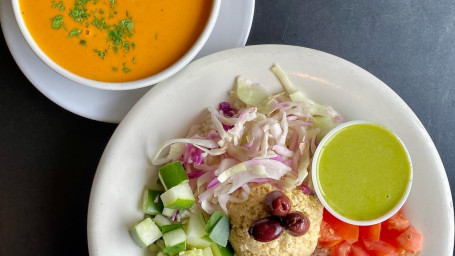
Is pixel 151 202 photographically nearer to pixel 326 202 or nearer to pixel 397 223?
pixel 326 202

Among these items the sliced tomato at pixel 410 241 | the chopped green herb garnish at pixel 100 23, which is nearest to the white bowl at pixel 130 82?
the chopped green herb garnish at pixel 100 23

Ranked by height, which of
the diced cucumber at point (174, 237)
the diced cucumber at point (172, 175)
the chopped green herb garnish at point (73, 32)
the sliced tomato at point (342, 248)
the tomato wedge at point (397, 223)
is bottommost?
the sliced tomato at point (342, 248)

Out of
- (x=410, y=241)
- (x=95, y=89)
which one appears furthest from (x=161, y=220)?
(x=410, y=241)

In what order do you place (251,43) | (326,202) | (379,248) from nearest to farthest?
(326,202) → (379,248) → (251,43)

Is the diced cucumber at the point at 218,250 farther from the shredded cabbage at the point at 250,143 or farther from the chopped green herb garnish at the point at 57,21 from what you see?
the chopped green herb garnish at the point at 57,21

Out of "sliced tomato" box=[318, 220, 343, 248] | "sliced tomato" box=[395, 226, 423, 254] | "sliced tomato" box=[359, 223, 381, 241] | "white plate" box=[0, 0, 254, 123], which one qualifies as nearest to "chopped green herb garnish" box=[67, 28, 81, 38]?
"white plate" box=[0, 0, 254, 123]

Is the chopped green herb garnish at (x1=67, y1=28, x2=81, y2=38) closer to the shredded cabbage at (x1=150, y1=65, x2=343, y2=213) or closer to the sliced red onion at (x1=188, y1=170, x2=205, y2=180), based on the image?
the shredded cabbage at (x1=150, y1=65, x2=343, y2=213)
